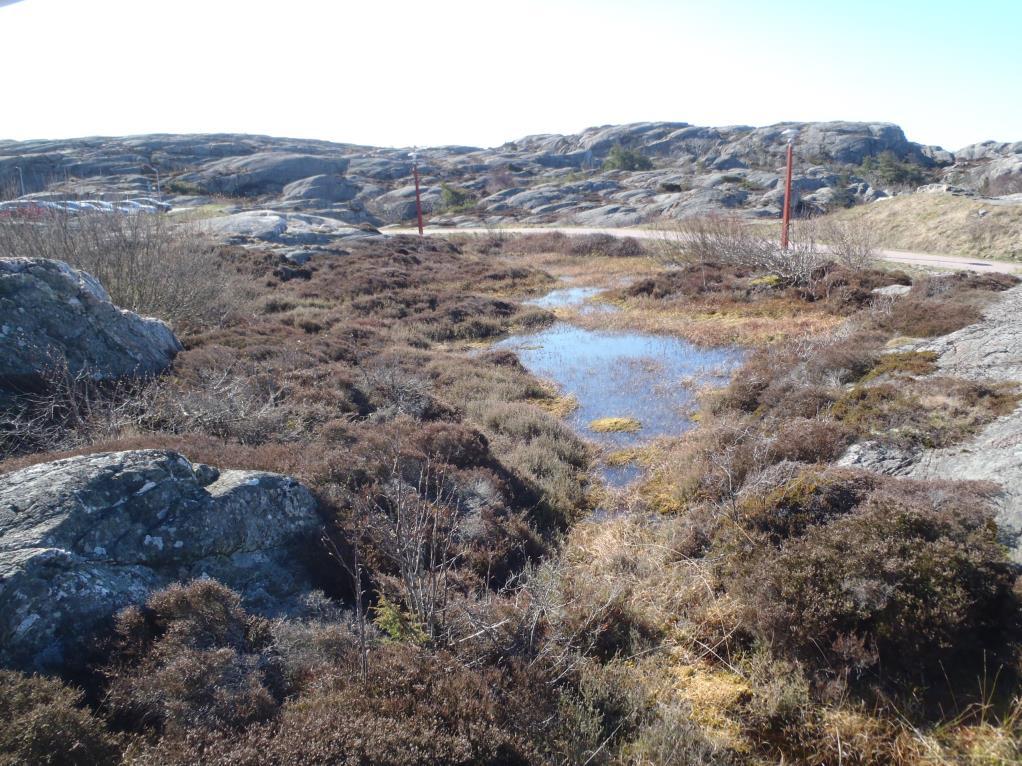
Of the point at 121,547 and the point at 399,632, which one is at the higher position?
the point at 121,547

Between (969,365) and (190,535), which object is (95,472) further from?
(969,365)

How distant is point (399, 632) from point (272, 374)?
19.7 ft

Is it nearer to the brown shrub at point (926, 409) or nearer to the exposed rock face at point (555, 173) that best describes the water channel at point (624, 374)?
the brown shrub at point (926, 409)

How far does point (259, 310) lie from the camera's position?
16.3m

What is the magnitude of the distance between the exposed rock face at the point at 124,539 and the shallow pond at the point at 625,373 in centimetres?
425

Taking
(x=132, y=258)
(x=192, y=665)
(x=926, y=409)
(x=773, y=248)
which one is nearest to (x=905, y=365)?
(x=926, y=409)

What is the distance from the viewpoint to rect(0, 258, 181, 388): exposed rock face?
7.18 metres

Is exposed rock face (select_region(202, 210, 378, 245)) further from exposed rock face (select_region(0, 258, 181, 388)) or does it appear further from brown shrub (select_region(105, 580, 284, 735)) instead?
brown shrub (select_region(105, 580, 284, 735))

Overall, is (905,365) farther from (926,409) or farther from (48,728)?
(48,728)

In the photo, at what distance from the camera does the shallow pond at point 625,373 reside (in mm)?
9406

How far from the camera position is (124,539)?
12.7ft

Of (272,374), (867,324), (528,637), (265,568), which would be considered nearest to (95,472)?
(265,568)

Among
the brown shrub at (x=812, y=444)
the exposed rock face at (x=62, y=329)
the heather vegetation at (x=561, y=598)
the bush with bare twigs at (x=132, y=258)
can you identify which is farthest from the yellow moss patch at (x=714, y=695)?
the bush with bare twigs at (x=132, y=258)

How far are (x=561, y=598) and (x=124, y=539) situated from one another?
287cm
